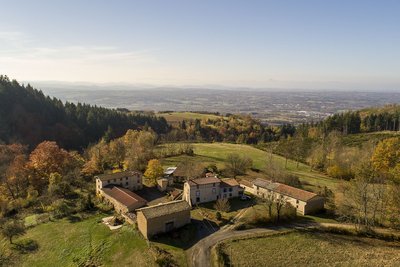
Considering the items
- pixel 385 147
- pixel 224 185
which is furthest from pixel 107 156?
pixel 385 147

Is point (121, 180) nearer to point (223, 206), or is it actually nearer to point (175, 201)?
point (175, 201)

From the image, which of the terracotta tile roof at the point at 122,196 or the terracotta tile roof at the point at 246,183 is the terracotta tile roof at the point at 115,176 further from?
the terracotta tile roof at the point at 246,183

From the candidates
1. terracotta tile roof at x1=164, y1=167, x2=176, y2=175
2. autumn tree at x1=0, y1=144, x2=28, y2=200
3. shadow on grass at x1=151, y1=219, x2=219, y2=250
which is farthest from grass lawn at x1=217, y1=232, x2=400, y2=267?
autumn tree at x1=0, y1=144, x2=28, y2=200

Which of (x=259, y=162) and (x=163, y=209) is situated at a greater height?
(x=163, y=209)

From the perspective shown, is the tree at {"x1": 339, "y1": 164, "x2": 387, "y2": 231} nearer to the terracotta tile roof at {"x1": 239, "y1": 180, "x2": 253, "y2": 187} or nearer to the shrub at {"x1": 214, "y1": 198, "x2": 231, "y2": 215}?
the terracotta tile roof at {"x1": 239, "y1": 180, "x2": 253, "y2": 187}

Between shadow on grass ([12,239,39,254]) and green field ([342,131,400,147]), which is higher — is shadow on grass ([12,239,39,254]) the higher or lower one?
the lower one

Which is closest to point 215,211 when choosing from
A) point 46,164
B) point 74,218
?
point 74,218

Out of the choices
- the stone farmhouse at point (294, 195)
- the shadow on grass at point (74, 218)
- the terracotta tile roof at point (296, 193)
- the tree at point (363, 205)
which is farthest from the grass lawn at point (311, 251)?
the shadow on grass at point (74, 218)
